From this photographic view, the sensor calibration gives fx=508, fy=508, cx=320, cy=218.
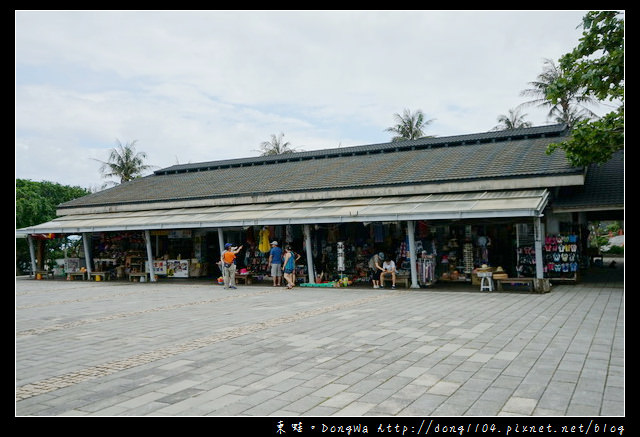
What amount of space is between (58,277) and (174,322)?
17305mm

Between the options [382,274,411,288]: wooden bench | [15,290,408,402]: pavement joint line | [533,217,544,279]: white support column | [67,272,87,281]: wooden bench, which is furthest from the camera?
[67,272,87,281]: wooden bench

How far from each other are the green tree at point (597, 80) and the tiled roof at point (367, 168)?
1.66m

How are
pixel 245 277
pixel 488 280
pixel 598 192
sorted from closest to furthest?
pixel 488 280 → pixel 598 192 → pixel 245 277

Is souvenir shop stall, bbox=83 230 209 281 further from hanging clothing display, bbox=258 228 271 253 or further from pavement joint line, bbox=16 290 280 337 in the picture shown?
pavement joint line, bbox=16 290 280 337

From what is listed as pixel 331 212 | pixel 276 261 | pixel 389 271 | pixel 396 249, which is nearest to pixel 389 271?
pixel 389 271

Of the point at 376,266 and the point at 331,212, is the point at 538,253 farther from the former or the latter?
the point at 331,212

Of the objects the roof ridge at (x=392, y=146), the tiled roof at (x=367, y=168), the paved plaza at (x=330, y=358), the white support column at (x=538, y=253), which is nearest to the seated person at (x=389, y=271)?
the paved plaza at (x=330, y=358)

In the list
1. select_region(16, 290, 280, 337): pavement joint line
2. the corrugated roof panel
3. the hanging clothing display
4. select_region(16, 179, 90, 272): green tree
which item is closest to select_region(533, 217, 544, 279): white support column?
the corrugated roof panel

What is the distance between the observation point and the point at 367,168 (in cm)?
2158

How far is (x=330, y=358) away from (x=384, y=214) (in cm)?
894

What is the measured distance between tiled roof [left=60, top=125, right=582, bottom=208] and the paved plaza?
6.33 m

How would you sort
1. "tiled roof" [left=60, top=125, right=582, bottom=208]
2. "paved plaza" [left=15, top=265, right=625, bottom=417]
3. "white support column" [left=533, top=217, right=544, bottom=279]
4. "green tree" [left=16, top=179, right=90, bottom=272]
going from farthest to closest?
"green tree" [left=16, top=179, right=90, bottom=272]
"tiled roof" [left=60, top=125, right=582, bottom=208]
"white support column" [left=533, top=217, right=544, bottom=279]
"paved plaza" [left=15, top=265, right=625, bottom=417]

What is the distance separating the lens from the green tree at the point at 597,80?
439 inches

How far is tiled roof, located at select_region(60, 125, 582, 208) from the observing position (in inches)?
681
